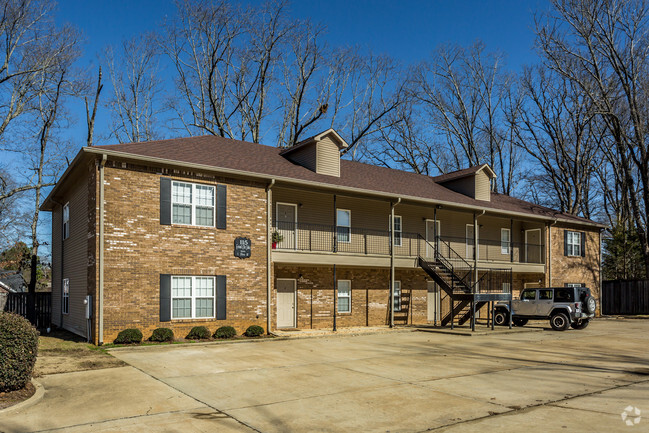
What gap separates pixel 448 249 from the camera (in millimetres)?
25953

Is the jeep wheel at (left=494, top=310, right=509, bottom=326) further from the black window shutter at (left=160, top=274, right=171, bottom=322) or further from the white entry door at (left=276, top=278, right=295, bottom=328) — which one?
the black window shutter at (left=160, top=274, right=171, bottom=322)

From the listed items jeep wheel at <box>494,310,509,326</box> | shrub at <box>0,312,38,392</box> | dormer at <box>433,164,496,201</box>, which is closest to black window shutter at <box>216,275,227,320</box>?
shrub at <box>0,312,38,392</box>

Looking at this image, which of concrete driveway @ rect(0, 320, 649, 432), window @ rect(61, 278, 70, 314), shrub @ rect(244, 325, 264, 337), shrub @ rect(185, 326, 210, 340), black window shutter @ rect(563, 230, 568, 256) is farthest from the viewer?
black window shutter @ rect(563, 230, 568, 256)

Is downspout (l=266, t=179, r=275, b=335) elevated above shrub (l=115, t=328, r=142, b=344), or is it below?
above

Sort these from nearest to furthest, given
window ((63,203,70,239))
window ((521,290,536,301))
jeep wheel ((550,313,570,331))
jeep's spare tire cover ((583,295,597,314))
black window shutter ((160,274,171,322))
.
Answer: black window shutter ((160,274,171,322)), window ((63,203,70,239)), jeep wheel ((550,313,570,331)), jeep's spare tire cover ((583,295,597,314)), window ((521,290,536,301))

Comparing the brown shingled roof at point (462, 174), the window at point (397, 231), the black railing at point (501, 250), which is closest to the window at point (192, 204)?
the window at point (397, 231)

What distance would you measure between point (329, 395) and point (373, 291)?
14114mm

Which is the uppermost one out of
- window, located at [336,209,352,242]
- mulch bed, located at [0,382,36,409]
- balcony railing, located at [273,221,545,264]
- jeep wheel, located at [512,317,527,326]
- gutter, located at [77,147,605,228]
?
gutter, located at [77,147,605,228]

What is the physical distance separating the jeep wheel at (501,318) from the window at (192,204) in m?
14.1

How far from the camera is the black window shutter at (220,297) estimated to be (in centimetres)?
1744

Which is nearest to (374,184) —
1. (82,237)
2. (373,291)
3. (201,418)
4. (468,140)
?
(373,291)

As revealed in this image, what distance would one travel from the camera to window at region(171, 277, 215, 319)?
55.2ft

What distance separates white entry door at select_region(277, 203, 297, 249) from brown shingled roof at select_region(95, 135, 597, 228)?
145 cm

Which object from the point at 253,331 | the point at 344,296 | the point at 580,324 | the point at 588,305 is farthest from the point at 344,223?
the point at 580,324
